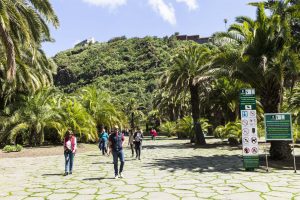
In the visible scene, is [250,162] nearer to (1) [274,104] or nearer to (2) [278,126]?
(2) [278,126]

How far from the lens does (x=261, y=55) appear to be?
1530cm

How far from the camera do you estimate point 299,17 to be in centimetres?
1484

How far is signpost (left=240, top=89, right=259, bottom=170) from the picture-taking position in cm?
1285

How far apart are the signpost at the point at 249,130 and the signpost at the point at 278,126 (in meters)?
0.49

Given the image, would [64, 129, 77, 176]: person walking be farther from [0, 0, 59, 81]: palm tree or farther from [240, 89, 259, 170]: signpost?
[240, 89, 259, 170]: signpost

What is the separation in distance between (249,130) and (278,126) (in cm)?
105

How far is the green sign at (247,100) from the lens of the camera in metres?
13.5

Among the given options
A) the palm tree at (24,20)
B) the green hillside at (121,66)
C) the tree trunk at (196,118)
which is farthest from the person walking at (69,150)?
the green hillside at (121,66)

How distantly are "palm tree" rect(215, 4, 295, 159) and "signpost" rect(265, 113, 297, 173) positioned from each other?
6.71ft

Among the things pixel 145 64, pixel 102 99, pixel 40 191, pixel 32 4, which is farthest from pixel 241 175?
pixel 145 64

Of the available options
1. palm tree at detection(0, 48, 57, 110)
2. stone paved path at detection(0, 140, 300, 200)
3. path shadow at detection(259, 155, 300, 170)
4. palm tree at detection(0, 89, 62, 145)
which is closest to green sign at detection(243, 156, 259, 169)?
stone paved path at detection(0, 140, 300, 200)

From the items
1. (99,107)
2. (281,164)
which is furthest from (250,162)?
(99,107)

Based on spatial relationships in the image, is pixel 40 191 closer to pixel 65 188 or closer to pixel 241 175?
pixel 65 188

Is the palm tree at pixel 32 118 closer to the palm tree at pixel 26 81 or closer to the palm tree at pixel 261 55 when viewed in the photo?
the palm tree at pixel 26 81
